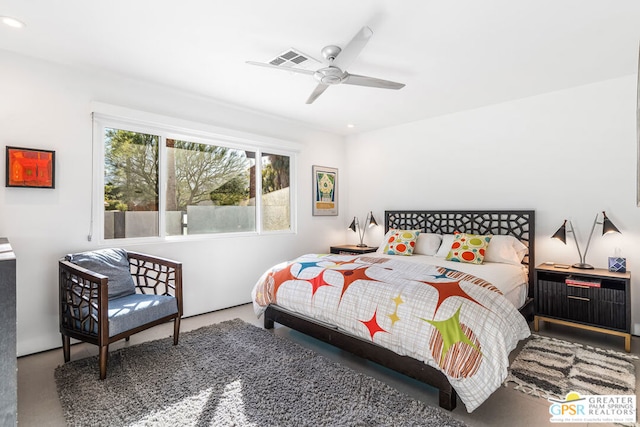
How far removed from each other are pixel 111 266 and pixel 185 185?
50.8 inches

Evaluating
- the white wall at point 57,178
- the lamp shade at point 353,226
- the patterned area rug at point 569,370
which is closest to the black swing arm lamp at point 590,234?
the patterned area rug at point 569,370

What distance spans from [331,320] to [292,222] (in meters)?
2.49

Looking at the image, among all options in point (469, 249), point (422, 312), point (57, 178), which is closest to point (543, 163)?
point (469, 249)

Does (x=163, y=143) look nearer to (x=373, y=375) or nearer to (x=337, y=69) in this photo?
(x=337, y=69)

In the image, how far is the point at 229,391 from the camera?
7.27ft

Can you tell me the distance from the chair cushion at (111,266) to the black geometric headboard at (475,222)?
3501mm

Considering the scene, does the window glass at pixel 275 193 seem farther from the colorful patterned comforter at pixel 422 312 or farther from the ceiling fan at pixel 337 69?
the ceiling fan at pixel 337 69

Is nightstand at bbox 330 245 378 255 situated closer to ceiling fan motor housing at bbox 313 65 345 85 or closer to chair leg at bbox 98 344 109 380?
ceiling fan motor housing at bbox 313 65 345 85

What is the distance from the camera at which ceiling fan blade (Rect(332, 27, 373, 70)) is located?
6.77 ft

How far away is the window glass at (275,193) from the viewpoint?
4637mm

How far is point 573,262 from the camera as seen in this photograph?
140 inches

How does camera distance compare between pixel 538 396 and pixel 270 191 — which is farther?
pixel 270 191

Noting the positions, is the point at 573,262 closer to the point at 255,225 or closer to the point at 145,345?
the point at 255,225

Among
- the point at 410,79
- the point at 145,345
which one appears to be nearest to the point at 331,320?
the point at 145,345
